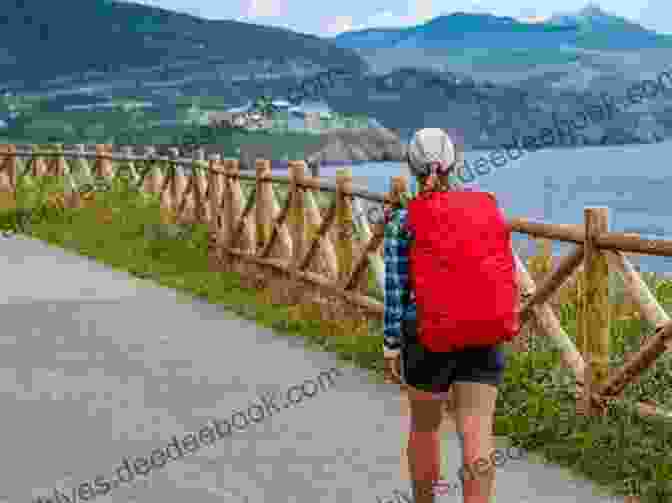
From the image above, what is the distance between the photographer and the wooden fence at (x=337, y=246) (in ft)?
23.7

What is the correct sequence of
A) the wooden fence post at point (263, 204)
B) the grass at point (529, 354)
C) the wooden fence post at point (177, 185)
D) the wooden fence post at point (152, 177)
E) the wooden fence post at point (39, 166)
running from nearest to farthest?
the grass at point (529, 354) < the wooden fence post at point (263, 204) < the wooden fence post at point (177, 185) < the wooden fence post at point (152, 177) < the wooden fence post at point (39, 166)

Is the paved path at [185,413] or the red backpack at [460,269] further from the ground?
the red backpack at [460,269]

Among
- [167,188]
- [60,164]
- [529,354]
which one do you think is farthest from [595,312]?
[60,164]

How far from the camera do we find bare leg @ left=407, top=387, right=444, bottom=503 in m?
5.00

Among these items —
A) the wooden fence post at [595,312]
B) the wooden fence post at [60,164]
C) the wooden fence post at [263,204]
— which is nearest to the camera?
the wooden fence post at [595,312]

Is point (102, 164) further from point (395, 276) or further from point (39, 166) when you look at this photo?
point (395, 276)

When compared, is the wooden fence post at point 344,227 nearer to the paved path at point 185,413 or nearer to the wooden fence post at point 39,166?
the paved path at point 185,413

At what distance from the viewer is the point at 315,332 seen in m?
11.2

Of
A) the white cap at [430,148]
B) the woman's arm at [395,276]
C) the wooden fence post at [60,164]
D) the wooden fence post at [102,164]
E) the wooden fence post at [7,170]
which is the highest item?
the white cap at [430,148]

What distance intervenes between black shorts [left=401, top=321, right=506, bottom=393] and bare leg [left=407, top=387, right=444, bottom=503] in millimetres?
87

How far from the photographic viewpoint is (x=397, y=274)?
192 inches

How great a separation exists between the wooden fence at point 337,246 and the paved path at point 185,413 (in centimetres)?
84

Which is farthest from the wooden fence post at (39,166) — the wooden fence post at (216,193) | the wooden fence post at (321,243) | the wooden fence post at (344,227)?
the wooden fence post at (344,227)

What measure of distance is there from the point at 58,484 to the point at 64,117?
452 ft
